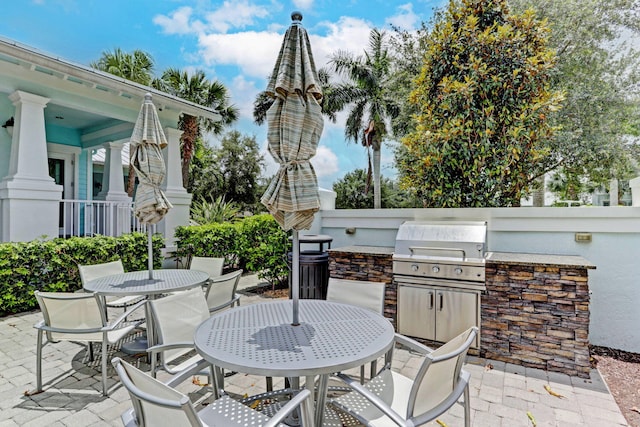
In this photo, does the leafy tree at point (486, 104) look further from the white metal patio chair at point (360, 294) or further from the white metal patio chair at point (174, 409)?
the white metal patio chair at point (174, 409)

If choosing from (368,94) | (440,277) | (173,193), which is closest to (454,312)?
(440,277)

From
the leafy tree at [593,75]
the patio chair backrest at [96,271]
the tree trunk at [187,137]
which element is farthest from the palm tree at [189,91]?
the leafy tree at [593,75]

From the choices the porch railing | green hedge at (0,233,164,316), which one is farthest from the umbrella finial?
the porch railing

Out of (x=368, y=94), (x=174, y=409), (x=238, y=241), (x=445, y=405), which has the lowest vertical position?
(x=445, y=405)

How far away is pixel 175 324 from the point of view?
273cm

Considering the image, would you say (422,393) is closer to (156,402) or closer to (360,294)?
(156,402)

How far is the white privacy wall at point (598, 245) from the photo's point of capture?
4.09 metres

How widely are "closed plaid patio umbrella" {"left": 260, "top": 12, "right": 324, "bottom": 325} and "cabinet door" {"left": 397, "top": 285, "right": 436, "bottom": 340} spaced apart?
2478 mm

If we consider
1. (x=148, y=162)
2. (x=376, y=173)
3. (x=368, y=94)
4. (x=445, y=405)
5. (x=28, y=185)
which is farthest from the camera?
(x=376, y=173)

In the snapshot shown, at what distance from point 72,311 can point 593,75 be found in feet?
50.9

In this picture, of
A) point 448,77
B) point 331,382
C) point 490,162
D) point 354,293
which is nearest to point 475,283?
point 354,293

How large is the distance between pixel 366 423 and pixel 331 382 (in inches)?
57.0

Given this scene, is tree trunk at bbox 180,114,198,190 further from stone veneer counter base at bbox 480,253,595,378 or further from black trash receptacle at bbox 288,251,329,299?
stone veneer counter base at bbox 480,253,595,378

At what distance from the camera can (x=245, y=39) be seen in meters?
12.4
